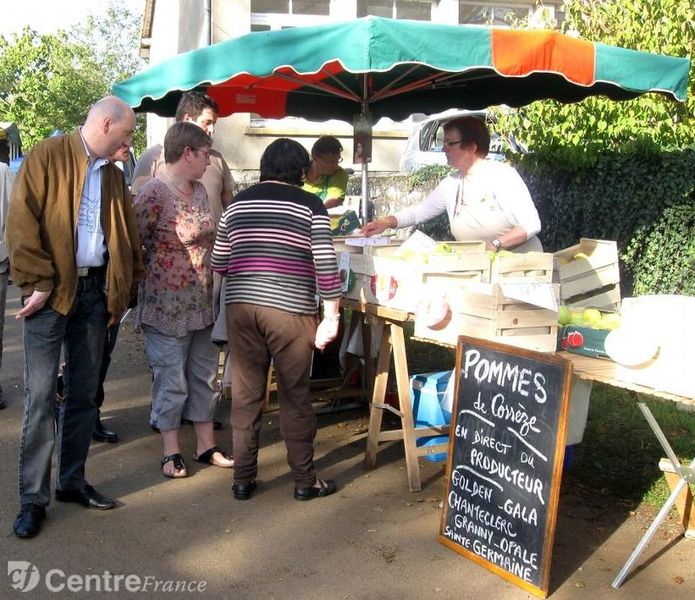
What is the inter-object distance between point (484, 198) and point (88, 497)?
2878mm

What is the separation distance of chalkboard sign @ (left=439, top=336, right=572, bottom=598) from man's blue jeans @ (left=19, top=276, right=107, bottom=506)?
1.77m

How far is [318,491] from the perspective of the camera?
463 cm

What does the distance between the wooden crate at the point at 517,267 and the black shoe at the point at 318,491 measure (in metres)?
1.40

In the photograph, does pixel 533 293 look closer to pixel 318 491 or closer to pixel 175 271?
pixel 318 491

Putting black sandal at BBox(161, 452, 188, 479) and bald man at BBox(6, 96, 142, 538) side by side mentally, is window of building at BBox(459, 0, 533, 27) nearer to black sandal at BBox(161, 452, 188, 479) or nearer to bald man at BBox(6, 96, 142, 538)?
black sandal at BBox(161, 452, 188, 479)

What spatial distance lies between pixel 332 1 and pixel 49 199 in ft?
45.6

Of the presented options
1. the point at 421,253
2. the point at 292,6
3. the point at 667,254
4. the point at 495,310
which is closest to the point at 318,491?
the point at 421,253

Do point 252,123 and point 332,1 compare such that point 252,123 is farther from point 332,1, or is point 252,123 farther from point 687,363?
point 687,363

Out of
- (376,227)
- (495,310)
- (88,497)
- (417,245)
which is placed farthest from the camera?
(376,227)

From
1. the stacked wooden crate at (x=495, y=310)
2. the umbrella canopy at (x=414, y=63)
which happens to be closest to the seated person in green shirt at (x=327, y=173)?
the umbrella canopy at (x=414, y=63)

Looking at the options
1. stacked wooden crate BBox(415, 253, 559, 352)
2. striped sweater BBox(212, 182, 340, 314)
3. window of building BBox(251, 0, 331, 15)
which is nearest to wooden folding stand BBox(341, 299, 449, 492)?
stacked wooden crate BBox(415, 253, 559, 352)

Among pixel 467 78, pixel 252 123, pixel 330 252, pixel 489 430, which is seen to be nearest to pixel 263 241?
pixel 330 252

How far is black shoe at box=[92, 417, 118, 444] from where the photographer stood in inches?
219

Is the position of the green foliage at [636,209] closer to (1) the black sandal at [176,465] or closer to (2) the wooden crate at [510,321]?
(2) the wooden crate at [510,321]
